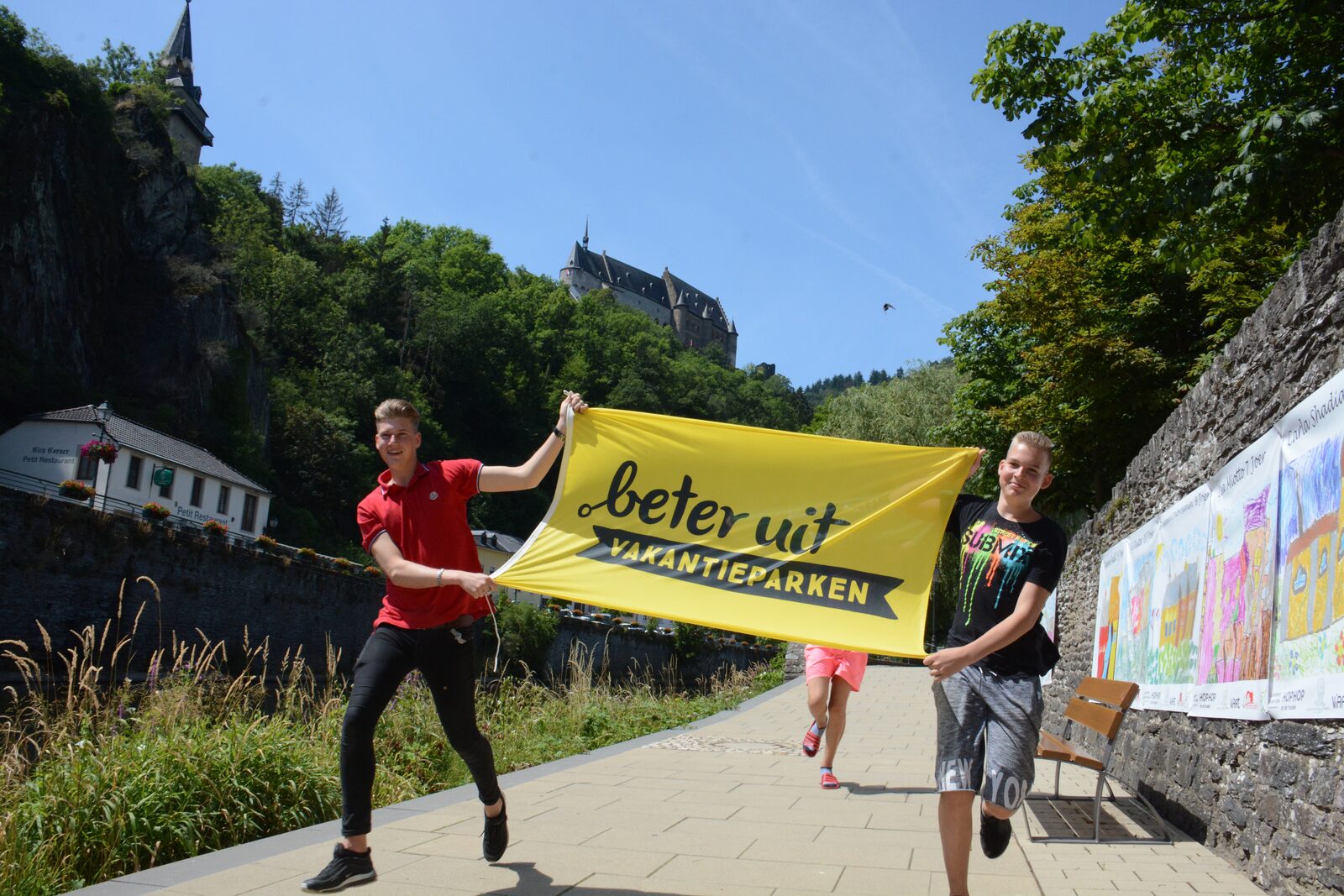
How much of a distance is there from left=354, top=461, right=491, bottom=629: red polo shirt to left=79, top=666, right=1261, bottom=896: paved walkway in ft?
3.57

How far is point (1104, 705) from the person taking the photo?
7.53m

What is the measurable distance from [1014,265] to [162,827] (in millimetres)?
23180

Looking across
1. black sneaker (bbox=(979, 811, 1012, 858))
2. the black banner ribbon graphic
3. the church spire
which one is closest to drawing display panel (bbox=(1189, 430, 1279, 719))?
black sneaker (bbox=(979, 811, 1012, 858))

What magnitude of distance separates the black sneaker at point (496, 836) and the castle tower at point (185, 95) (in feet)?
300

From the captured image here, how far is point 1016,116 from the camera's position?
12.6 metres

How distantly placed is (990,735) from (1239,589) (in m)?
2.77

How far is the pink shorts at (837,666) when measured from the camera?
789cm

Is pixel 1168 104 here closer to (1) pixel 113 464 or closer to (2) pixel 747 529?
(2) pixel 747 529

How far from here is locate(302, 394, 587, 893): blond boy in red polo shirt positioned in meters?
4.20

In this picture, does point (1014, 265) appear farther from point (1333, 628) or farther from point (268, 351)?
point (268, 351)

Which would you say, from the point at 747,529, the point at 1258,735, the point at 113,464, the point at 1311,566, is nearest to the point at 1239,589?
the point at 1258,735

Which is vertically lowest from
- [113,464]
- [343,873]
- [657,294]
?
[343,873]

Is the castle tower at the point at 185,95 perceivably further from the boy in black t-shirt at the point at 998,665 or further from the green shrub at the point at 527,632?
the boy in black t-shirt at the point at 998,665

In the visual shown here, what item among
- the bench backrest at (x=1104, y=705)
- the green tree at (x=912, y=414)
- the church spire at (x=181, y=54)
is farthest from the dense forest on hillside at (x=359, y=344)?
the bench backrest at (x=1104, y=705)
